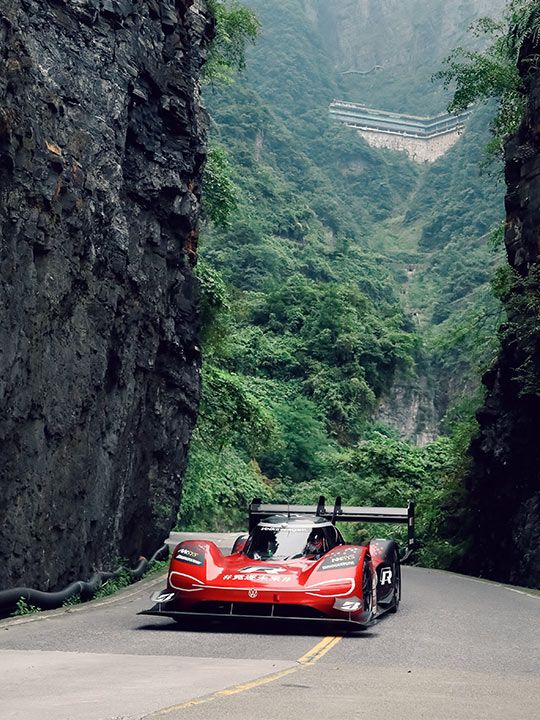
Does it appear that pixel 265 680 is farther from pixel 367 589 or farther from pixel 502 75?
pixel 502 75

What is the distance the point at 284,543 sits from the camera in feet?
42.2

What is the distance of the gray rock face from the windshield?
3.37m

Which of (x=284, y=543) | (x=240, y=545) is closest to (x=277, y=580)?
(x=284, y=543)

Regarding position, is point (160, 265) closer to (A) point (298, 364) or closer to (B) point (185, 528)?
(B) point (185, 528)

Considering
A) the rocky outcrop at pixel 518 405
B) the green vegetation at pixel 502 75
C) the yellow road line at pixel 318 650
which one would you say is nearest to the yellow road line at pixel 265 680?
the yellow road line at pixel 318 650

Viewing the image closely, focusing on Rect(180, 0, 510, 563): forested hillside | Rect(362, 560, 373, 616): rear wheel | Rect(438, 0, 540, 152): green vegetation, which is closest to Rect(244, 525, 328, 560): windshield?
Rect(362, 560, 373, 616): rear wheel

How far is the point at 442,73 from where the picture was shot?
103 feet

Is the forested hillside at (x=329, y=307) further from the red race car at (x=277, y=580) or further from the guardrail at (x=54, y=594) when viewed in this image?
the red race car at (x=277, y=580)

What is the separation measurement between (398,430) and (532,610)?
58510mm

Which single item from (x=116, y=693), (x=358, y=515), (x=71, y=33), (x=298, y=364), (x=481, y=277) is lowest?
(x=116, y=693)

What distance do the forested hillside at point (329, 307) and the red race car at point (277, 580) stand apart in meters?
15.8

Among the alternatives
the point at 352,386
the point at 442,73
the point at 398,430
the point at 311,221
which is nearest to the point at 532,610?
the point at 442,73

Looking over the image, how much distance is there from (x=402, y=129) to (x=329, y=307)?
314ft

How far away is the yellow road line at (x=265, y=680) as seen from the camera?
21.0 ft
